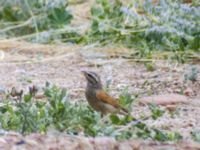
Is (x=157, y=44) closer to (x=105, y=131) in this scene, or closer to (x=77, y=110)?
(x=77, y=110)

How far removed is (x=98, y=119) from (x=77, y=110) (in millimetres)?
431

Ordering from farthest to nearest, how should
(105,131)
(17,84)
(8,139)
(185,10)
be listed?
(185,10), (17,84), (105,131), (8,139)

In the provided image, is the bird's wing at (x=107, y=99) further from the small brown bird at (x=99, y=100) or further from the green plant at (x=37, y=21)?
the green plant at (x=37, y=21)

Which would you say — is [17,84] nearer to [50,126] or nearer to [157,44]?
[157,44]

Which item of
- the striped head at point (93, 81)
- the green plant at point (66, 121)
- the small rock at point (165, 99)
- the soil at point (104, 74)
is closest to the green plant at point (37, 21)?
the soil at point (104, 74)

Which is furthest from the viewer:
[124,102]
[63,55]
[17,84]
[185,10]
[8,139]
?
[63,55]

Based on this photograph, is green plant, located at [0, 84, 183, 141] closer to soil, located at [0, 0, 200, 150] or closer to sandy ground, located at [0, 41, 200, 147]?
soil, located at [0, 0, 200, 150]

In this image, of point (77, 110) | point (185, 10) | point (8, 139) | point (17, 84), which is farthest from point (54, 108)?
point (185, 10)

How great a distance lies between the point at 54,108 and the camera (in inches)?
238

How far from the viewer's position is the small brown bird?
6430 mm

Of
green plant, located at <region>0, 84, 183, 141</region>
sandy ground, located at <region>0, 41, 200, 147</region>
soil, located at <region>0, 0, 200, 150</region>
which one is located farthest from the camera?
sandy ground, located at <region>0, 41, 200, 147</region>

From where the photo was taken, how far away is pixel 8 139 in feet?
16.1

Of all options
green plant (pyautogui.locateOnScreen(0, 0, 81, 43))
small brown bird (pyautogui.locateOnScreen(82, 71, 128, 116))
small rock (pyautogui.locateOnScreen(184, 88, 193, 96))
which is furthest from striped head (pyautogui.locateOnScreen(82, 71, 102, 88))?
green plant (pyautogui.locateOnScreen(0, 0, 81, 43))

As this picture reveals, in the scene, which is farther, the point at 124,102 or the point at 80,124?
the point at 124,102
